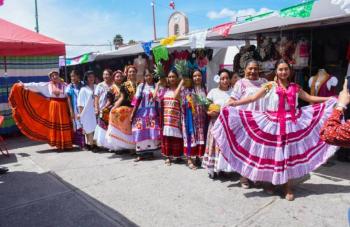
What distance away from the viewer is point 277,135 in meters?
3.45

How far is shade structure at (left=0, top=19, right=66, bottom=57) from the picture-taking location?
7172 millimetres

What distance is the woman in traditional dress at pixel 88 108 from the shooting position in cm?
606

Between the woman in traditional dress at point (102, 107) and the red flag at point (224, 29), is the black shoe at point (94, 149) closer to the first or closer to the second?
the woman in traditional dress at point (102, 107)

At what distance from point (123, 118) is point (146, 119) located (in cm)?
49

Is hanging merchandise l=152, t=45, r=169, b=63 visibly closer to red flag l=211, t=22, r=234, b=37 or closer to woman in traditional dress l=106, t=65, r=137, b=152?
red flag l=211, t=22, r=234, b=37

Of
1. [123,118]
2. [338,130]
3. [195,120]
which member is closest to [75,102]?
[123,118]

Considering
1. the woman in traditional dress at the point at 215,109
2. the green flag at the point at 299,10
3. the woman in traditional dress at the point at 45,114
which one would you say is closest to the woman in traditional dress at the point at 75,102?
the woman in traditional dress at the point at 45,114

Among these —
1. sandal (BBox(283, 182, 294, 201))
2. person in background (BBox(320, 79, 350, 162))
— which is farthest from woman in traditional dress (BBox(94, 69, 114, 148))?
person in background (BBox(320, 79, 350, 162))

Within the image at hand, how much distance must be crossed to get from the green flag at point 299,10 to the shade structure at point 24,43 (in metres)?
5.84

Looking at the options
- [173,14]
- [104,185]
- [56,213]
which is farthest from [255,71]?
[173,14]

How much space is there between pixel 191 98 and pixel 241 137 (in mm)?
1213

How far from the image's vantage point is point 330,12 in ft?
12.2

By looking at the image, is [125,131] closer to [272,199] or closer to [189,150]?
[189,150]

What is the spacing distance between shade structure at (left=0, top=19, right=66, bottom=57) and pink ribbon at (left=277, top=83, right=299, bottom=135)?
6.27m
